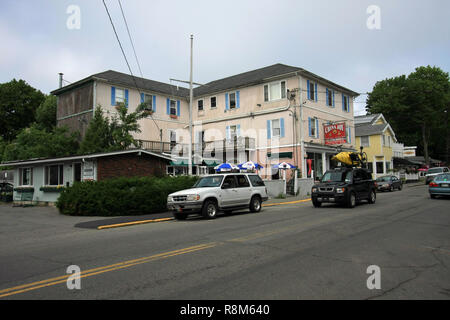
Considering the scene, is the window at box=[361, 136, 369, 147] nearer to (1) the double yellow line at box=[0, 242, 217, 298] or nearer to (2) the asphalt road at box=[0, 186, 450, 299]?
Result: (2) the asphalt road at box=[0, 186, 450, 299]

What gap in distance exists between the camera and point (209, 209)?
45.5ft

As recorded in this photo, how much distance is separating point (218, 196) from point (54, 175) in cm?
1374

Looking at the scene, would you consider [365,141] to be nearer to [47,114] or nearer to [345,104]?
[345,104]

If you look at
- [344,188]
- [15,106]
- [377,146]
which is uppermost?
[15,106]

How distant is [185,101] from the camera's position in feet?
120

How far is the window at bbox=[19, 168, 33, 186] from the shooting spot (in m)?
24.2

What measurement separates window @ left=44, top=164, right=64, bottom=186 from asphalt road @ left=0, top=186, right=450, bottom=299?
11.6 meters

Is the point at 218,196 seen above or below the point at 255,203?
above

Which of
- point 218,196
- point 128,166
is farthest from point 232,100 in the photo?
point 218,196

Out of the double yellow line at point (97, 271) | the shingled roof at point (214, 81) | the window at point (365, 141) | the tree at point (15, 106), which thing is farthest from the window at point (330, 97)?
the tree at point (15, 106)
